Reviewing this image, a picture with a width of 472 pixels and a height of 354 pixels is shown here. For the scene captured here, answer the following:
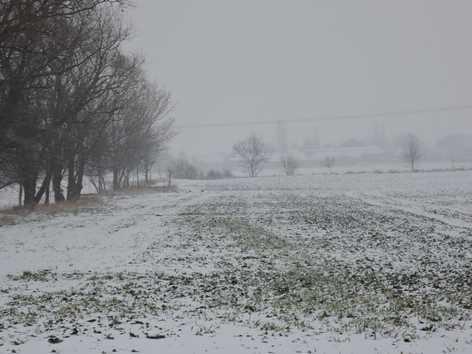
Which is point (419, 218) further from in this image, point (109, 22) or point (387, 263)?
point (109, 22)

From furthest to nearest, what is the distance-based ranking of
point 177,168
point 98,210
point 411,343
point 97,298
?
point 177,168 → point 98,210 → point 97,298 → point 411,343

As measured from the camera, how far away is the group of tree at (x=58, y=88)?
1476cm

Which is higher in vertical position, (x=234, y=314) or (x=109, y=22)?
(x=109, y=22)

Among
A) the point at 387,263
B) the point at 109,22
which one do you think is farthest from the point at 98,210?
the point at 387,263

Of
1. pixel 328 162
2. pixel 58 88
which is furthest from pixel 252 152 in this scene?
pixel 58 88

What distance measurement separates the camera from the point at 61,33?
18.4 metres

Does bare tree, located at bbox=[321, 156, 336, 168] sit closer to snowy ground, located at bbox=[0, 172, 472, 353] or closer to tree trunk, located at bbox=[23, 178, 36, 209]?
tree trunk, located at bbox=[23, 178, 36, 209]

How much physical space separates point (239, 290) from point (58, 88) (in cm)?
2412

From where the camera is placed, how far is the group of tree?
48.4 ft

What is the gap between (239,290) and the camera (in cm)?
951

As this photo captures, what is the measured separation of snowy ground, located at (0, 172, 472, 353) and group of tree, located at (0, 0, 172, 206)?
22.0 feet

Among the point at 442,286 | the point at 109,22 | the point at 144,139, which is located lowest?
the point at 442,286

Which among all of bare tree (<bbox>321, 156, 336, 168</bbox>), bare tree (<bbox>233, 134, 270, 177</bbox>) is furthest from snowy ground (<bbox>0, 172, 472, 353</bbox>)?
bare tree (<bbox>321, 156, 336, 168</bbox>)

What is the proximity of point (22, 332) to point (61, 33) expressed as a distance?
47.1ft
